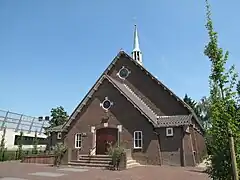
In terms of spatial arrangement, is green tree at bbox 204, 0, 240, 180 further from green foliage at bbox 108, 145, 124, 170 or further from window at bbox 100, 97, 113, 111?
window at bbox 100, 97, 113, 111

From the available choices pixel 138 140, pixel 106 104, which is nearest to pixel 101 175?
pixel 138 140

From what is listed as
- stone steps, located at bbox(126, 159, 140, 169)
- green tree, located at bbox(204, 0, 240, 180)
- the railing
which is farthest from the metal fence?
green tree, located at bbox(204, 0, 240, 180)

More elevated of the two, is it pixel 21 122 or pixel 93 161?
pixel 21 122

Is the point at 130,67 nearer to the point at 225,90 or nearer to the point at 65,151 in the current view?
the point at 65,151

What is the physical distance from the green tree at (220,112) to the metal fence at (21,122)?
4027 cm

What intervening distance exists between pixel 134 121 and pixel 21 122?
97.8 feet

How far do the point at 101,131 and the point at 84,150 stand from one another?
2.55 m

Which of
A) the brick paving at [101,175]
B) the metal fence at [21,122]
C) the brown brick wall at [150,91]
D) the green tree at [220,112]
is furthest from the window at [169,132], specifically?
the metal fence at [21,122]

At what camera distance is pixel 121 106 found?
2420 centimetres

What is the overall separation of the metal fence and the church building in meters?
17.6

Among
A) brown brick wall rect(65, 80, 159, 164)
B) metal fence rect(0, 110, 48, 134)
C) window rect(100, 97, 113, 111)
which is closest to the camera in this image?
brown brick wall rect(65, 80, 159, 164)

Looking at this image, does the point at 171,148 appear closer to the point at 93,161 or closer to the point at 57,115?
the point at 93,161

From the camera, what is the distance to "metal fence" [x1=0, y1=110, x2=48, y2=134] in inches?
1621

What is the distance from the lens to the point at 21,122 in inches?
1784
